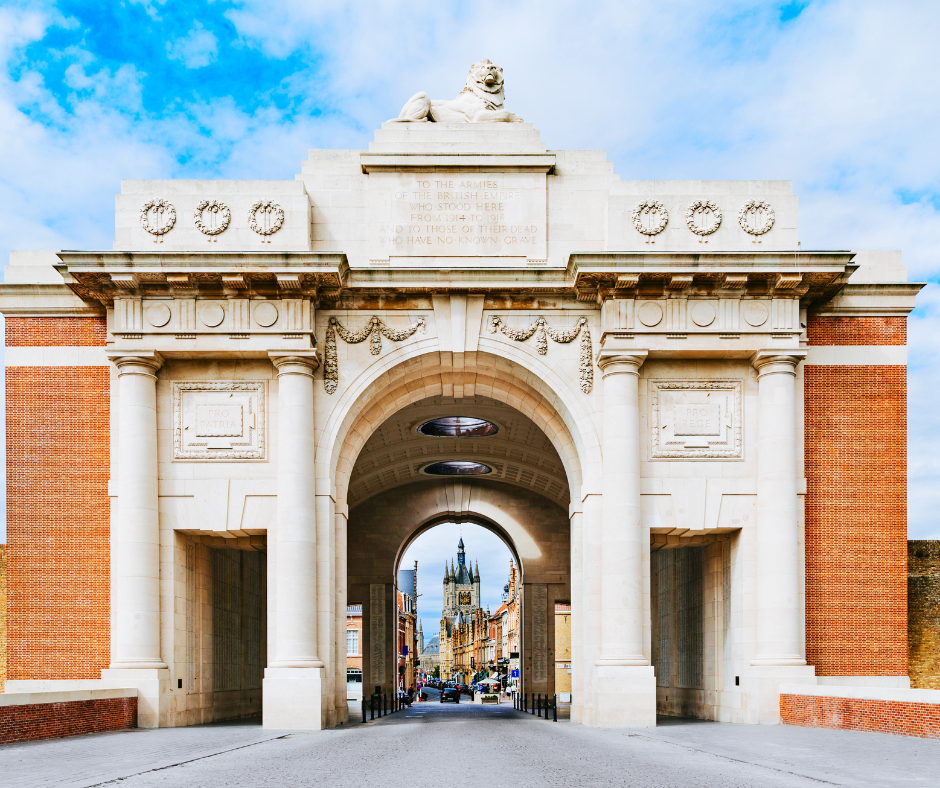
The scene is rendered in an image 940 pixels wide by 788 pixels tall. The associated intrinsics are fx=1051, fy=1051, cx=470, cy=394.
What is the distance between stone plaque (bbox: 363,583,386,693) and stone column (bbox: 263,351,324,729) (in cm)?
2041

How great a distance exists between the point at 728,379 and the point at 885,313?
4.54 meters

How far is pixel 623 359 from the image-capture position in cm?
2516

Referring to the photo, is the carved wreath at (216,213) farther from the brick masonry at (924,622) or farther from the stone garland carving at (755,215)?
the brick masonry at (924,622)

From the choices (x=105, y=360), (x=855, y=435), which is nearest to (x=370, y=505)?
(x=105, y=360)

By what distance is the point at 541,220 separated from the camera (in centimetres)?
2623

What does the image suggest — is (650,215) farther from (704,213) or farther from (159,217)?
(159,217)

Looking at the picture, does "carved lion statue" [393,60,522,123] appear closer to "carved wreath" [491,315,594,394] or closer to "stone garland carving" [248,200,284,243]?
"stone garland carving" [248,200,284,243]

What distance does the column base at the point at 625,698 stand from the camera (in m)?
23.7

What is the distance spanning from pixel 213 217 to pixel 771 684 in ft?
56.6

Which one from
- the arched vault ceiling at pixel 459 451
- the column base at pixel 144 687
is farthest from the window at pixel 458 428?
the column base at pixel 144 687

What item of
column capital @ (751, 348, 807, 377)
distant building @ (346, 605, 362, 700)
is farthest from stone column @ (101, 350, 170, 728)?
distant building @ (346, 605, 362, 700)

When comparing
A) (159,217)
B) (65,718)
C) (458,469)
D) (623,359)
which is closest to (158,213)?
(159,217)

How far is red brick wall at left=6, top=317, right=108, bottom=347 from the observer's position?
26281 millimetres

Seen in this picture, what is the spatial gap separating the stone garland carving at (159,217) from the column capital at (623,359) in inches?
433
